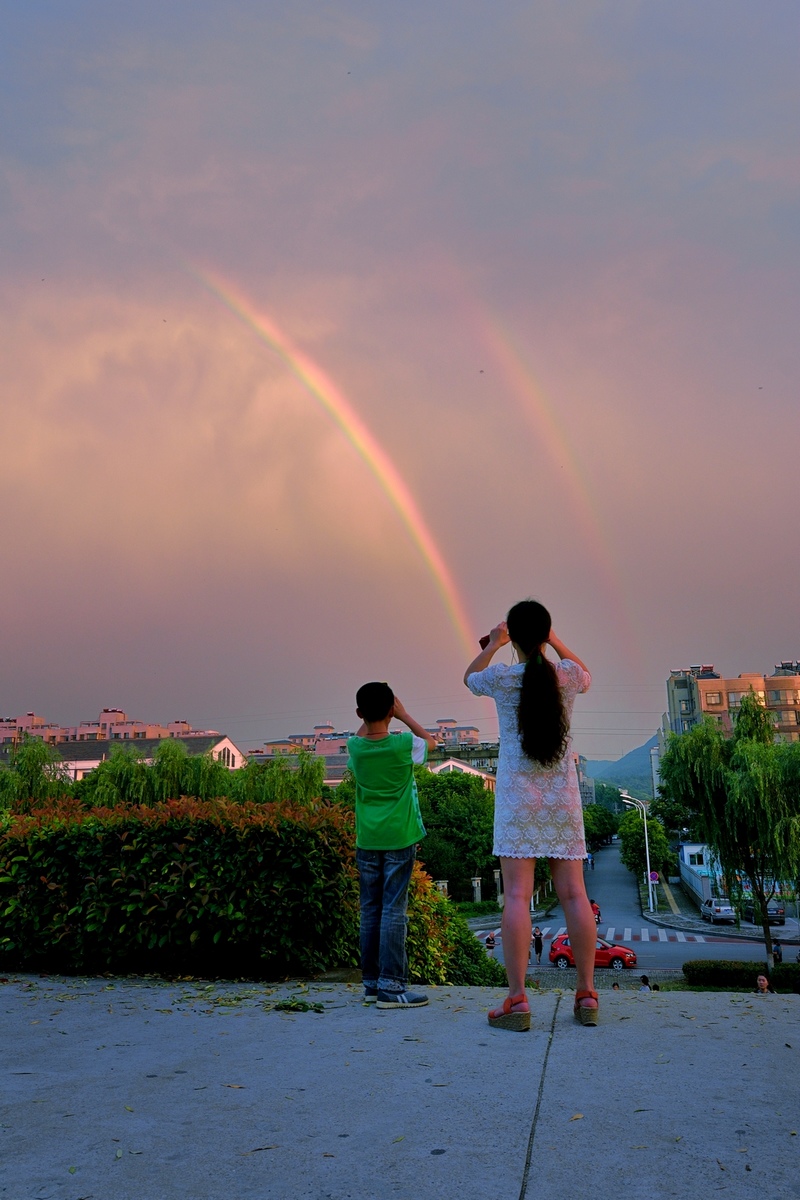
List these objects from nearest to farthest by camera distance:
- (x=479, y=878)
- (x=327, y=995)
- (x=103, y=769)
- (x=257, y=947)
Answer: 1. (x=327, y=995)
2. (x=257, y=947)
3. (x=103, y=769)
4. (x=479, y=878)

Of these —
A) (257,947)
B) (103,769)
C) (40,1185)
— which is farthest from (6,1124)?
(103,769)

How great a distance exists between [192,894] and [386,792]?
1.90 meters

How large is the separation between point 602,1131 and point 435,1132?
1.66 ft

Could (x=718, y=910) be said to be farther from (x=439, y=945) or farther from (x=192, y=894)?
(x=192, y=894)

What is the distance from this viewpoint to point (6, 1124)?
296cm

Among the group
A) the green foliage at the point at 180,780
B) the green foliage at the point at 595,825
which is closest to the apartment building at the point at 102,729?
the green foliage at the point at 595,825

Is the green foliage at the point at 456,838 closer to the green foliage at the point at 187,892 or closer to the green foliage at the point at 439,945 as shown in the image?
the green foliage at the point at 439,945

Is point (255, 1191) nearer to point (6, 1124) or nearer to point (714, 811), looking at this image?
point (6, 1124)

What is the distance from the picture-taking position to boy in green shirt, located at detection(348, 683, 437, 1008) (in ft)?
17.2

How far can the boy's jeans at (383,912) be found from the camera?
5.14 meters

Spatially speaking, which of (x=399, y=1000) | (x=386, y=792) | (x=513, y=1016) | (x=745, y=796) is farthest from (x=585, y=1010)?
(x=745, y=796)

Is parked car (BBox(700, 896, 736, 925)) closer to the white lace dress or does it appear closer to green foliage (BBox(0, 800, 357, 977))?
green foliage (BBox(0, 800, 357, 977))

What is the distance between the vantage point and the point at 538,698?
14.5 feet

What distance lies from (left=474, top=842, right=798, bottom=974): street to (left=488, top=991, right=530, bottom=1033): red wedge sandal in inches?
832
